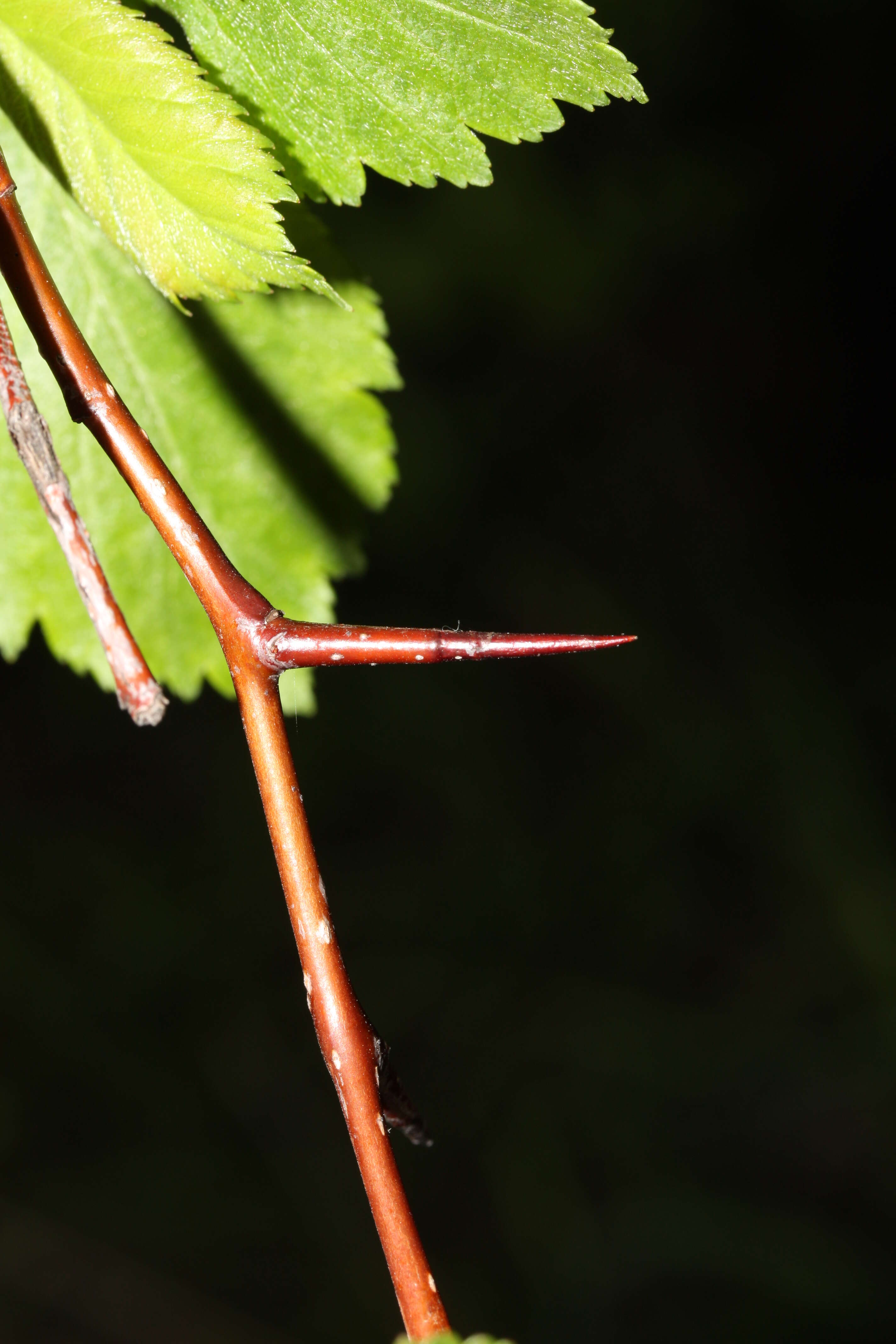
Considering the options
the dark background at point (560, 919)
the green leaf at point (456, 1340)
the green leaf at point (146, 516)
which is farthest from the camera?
the dark background at point (560, 919)

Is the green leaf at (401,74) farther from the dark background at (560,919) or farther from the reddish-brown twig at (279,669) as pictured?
the dark background at (560,919)

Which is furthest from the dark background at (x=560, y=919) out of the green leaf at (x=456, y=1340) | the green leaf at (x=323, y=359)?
the green leaf at (x=456, y=1340)

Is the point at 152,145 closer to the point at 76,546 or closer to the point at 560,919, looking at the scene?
the point at 76,546

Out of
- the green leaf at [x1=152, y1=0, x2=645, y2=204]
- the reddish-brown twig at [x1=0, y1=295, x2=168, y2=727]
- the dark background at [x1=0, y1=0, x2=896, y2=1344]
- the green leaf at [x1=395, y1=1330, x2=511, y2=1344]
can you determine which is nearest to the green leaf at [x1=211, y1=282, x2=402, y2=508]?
the green leaf at [x1=152, y1=0, x2=645, y2=204]

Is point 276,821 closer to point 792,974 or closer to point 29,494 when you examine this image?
point 29,494

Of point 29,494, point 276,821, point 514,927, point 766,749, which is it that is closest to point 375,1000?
point 514,927

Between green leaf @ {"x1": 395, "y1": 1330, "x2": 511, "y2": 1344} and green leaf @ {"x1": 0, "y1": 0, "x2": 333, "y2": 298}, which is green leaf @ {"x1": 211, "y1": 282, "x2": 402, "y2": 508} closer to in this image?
green leaf @ {"x1": 0, "y1": 0, "x2": 333, "y2": 298}
